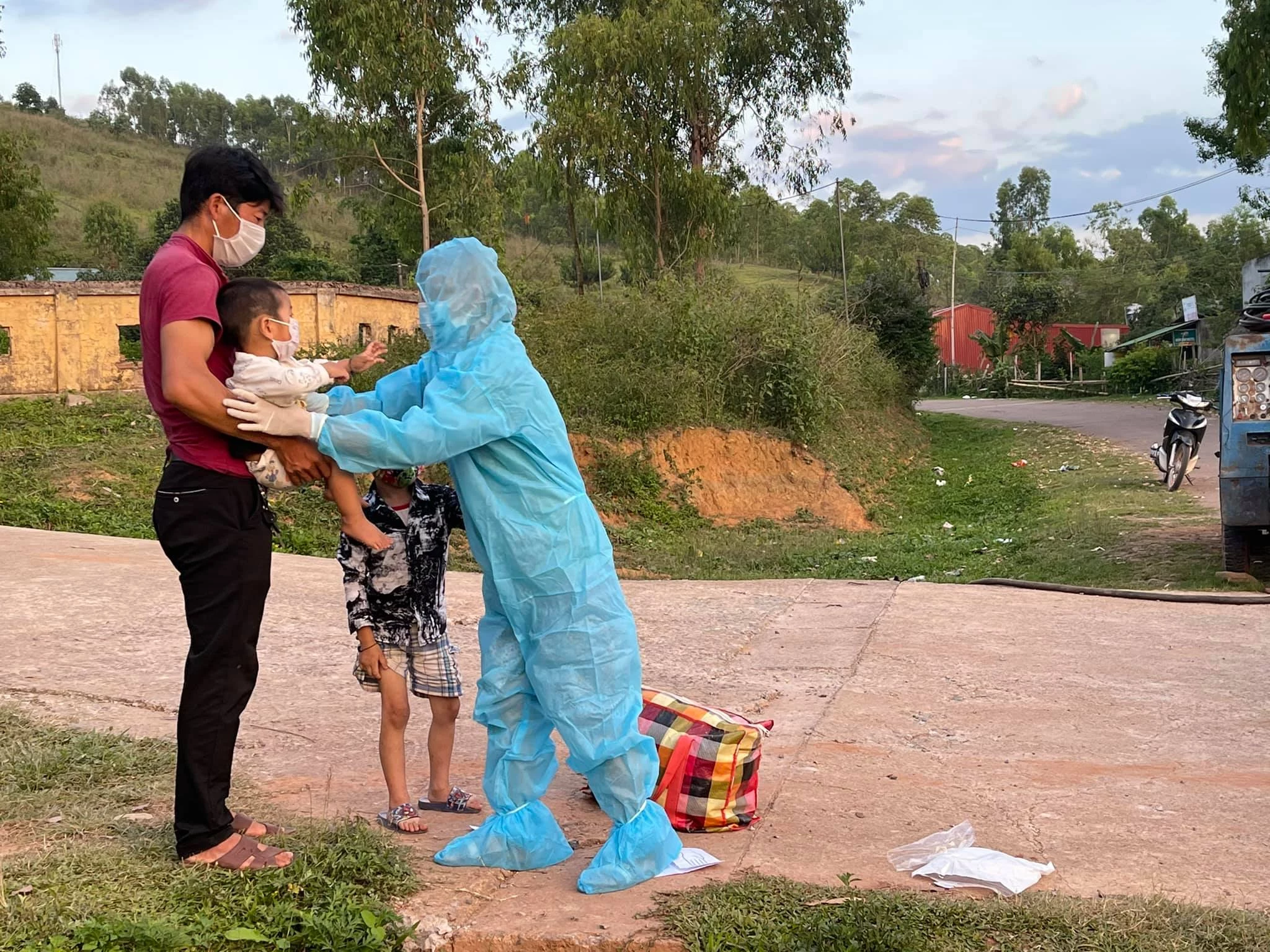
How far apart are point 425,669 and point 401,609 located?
0.21 metres

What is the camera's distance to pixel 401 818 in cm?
365

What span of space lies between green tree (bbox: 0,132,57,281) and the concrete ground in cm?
2396

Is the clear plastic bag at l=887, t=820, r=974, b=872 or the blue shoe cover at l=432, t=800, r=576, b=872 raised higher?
the blue shoe cover at l=432, t=800, r=576, b=872

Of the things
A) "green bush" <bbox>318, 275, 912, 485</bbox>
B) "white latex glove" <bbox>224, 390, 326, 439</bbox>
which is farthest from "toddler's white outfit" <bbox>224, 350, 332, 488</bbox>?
"green bush" <bbox>318, 275, 912, 485</bbox>

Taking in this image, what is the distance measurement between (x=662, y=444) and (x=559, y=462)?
13261 mm

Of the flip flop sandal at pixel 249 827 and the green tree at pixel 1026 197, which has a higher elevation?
the green tree at pixel 1026 197

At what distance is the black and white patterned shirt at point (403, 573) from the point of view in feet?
11.8

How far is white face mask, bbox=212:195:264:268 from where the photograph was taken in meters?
3.21

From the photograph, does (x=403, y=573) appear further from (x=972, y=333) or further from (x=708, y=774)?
(x=972, y=333)

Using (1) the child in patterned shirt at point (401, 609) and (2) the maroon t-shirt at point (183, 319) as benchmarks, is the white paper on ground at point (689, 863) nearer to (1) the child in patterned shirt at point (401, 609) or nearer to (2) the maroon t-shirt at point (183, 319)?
(1) the child in patterned shirt at point (401, 609)

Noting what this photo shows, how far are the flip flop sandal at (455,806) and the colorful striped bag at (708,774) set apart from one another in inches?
24.7

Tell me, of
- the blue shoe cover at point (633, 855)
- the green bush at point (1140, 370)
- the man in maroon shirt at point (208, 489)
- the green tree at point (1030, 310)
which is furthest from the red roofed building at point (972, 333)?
the man in maroon shirt at point (208, 489)

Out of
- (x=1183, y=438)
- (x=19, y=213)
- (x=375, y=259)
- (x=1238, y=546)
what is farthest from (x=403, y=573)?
(x=375, y=259)

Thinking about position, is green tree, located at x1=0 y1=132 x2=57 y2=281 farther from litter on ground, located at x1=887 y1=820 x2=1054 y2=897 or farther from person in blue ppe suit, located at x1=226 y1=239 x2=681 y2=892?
litter on ground, located at x1=887 y1=820 x2=1054 y2=897
